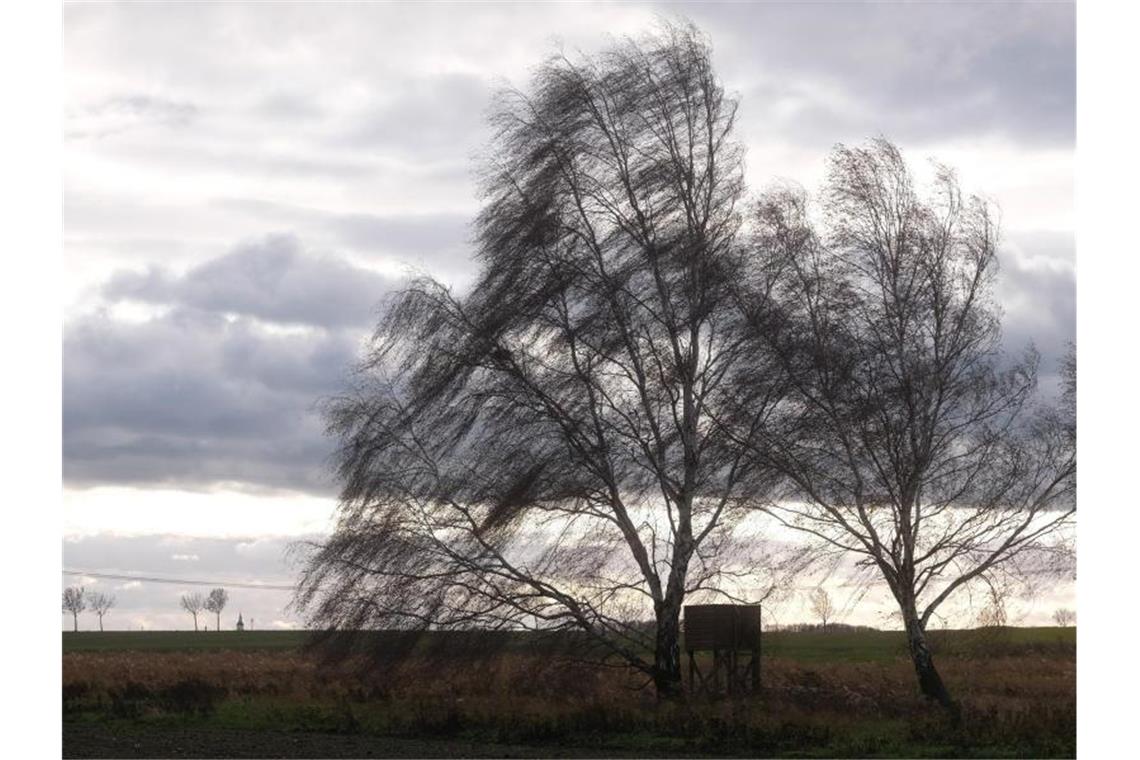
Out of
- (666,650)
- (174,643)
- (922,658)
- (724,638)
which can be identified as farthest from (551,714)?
(174,643)

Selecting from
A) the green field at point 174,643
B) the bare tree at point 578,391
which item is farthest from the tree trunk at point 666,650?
the green field at point 174,643

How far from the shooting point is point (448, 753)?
21.8m

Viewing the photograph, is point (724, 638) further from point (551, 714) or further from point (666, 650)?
point (551, 714)

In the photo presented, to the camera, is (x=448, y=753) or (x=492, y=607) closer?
(x=448, y=753)

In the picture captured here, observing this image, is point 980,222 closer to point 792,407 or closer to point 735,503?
point 792,407

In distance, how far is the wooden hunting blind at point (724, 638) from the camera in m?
26.5

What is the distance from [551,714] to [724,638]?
4.01 metres

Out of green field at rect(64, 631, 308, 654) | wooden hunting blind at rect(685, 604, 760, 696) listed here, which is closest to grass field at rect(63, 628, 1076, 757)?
wooden hunting blind at rect(685, 604, 760, 696)

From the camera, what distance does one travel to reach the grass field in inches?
872

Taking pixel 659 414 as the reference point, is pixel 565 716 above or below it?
below

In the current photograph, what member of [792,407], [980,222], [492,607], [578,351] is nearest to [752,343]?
[792,407]

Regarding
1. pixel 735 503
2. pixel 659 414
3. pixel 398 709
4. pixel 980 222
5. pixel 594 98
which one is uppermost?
pixel 594 98

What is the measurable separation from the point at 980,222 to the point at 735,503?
23.5 ft
